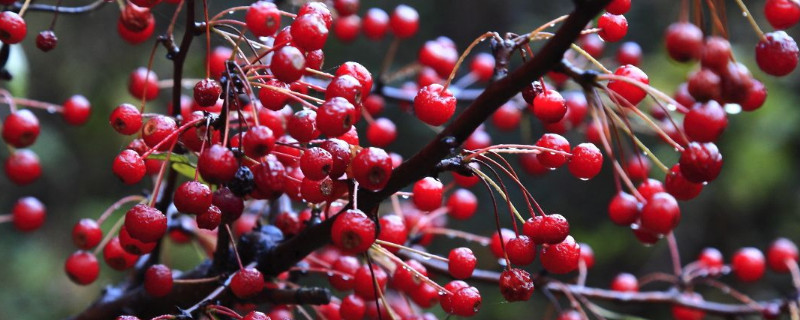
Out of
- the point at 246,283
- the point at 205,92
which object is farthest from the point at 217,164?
the point at 246,283

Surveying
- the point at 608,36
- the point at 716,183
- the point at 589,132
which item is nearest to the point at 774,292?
the point at 716,183

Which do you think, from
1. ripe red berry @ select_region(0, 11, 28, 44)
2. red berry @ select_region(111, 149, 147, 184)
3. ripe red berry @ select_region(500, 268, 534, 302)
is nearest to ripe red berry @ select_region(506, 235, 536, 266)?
ripe red berry @ select_region(500, 268, 534, 302)

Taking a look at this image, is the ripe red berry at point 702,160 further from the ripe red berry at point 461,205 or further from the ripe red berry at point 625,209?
the ripe red berry at point 461,205

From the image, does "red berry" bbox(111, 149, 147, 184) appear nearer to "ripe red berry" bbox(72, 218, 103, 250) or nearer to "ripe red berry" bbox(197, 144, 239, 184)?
"ripe red berry" bbox(197, 144, 239, 184)

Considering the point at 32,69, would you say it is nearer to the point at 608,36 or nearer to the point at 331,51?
the point at 331,51

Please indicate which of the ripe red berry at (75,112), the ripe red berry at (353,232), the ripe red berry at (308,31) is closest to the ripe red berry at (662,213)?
the ripe red berry at (353,232)
